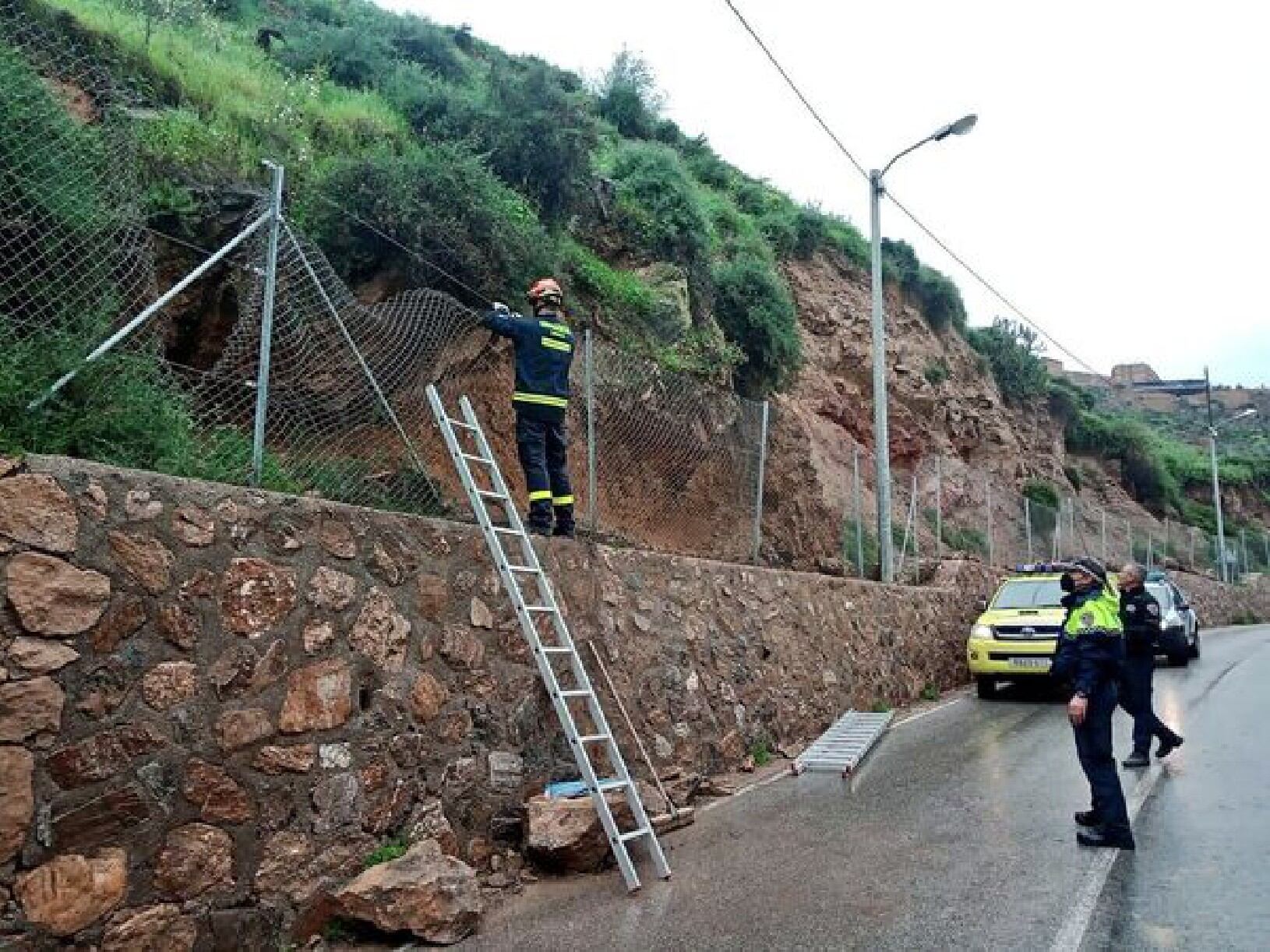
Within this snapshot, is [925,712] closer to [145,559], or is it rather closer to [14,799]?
[145,559]

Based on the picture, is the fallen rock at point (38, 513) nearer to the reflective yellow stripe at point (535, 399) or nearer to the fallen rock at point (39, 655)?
the fallen rock at point (39, 655)

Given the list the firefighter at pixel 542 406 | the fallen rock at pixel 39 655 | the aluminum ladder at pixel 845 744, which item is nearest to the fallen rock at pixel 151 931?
the fallen rock at pixel 39 655

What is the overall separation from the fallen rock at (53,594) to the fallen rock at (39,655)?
0.05 metres

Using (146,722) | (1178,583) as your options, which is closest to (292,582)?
(146,722)

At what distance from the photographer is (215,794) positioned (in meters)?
4.57

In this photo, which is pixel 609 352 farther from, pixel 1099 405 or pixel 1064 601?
pixel 1099 405

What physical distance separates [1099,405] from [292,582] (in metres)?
69.5

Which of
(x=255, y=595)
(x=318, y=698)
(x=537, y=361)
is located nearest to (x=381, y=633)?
(x=318, y=698)

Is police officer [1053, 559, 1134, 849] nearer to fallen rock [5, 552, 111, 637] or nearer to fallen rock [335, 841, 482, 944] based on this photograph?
fallen rock [335, 841, 482, 944]

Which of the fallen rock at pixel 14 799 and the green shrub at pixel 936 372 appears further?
the green shrub at pixel 936 372

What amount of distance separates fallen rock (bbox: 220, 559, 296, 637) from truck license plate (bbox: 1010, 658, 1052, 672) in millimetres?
11322

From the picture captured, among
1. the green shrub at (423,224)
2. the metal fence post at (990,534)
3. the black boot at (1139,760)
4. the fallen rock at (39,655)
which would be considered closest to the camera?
the fallen rock at (39,655)

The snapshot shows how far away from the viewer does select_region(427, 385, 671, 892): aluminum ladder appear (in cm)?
573

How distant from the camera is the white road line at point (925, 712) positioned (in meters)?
11.8
